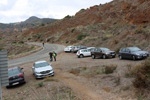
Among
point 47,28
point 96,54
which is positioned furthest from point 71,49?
point 47,28

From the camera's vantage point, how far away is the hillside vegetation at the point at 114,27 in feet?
89.8

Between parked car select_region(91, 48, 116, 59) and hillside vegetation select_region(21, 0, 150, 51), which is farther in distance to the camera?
hillside vegetation select_region(21, 0, 150, 51)

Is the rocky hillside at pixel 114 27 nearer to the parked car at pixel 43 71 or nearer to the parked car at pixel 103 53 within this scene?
the parked car at pixel 103 53

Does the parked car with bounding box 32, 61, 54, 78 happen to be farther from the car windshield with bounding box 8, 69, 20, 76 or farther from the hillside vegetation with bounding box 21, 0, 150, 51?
the hillside vegetation with bounding box 21, 0, 150, 51

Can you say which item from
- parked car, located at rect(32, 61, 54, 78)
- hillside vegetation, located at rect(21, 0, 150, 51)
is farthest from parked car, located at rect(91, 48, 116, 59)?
parked car, located at rect(32, 61, 54, 78)

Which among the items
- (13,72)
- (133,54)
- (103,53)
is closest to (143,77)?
(133,54)

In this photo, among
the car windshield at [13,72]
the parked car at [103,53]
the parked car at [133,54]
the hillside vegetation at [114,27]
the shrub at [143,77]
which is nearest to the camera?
the shrub at [143,77]

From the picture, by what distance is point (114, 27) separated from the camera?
44688 millimetres

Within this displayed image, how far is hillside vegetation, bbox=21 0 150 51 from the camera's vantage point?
2738 cm

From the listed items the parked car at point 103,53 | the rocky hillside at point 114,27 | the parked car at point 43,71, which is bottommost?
the parked car at point 43,71

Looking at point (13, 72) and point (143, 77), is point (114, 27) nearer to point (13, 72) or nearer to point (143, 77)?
point (13, 72)

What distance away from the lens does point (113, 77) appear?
11562mm

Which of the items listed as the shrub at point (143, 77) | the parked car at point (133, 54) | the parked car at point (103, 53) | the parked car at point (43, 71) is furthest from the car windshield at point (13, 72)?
the parked car at point (133, 54)

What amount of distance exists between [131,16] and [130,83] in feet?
133
